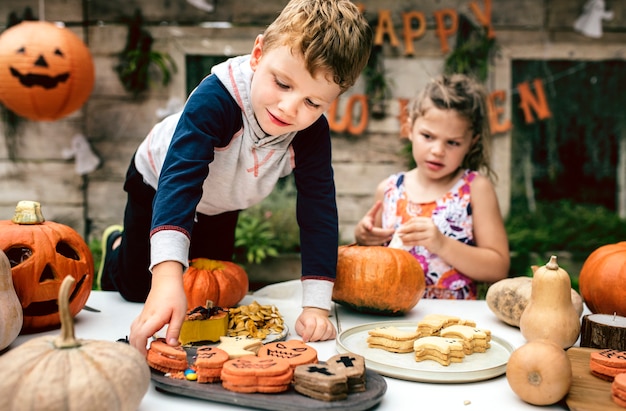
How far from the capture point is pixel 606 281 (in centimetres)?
143

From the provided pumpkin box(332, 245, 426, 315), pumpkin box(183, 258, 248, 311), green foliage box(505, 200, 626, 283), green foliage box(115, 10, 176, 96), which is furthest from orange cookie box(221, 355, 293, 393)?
green foliage box(115, 10, 176, 96)

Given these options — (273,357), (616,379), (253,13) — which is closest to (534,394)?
(616,379)

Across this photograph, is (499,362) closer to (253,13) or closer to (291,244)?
(291,244)

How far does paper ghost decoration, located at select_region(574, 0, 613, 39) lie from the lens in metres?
3.65

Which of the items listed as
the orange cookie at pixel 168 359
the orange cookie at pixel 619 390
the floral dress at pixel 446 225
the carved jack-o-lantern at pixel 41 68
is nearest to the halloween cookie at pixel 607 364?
the orange cookie at pixel 619 390

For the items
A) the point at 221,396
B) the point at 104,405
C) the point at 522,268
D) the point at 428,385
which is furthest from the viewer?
the point at 522,268

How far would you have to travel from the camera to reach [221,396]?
92cm

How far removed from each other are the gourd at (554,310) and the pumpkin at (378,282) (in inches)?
14.6

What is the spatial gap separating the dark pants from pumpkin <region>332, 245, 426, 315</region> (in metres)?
0.52

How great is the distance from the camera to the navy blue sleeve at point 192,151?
48.3 inches

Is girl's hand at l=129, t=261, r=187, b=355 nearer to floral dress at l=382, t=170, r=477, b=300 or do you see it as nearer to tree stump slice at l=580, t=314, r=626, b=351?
tree stump slice at l=580, t=314, r=626, b=351

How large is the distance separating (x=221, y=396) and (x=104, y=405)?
7.5 inches

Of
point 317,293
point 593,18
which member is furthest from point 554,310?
point 593,18

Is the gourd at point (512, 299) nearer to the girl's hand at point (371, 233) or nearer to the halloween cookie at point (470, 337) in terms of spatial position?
the halloween cookie at point (470, 337)
